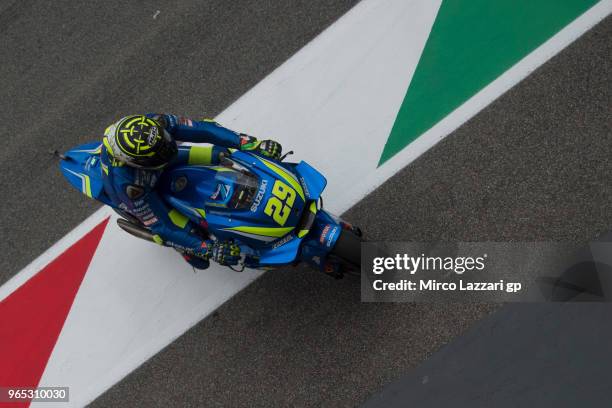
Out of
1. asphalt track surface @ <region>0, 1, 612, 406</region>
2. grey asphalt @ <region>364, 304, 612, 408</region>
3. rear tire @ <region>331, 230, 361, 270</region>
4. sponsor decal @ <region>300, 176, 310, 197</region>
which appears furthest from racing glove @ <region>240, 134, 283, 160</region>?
grey asphalt @ <region>364, 304, 612, 408</region>

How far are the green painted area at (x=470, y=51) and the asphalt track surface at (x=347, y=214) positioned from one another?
0.29m

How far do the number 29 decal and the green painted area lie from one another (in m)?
1.58

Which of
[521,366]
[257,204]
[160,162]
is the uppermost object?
[160,162]

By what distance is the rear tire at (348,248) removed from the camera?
438 centimetres

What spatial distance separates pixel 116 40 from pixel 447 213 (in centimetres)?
418

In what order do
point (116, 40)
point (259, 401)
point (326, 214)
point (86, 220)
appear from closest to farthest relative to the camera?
point (326, 214)
point (259, 401)
point (86, 220)
point (116, 40)

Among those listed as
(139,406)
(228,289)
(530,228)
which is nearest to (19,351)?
(139,406)

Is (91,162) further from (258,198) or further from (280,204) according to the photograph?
(280,204)

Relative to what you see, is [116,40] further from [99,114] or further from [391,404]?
[391,404]

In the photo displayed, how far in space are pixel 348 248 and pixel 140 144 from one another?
5.70 ft

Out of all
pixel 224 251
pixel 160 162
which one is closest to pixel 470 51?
pixel 224 251

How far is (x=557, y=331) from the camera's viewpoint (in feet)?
15.9

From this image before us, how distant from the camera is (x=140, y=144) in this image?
4020 mm

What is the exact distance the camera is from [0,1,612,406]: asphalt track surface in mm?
5066
